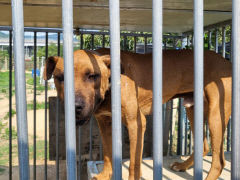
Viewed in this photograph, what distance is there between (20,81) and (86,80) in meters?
0.98

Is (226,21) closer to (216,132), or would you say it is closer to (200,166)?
(216,132)

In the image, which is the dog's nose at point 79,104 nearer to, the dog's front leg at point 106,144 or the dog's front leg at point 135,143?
the dog's front leg at point 135,143

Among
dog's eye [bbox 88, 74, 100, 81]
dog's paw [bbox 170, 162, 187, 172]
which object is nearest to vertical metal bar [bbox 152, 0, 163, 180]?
dog's eye [bbox 88, 74, 100, 81]

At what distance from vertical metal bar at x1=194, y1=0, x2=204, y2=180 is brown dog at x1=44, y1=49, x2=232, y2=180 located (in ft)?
2.91

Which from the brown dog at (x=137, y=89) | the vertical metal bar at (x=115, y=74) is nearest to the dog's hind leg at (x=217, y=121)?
the brown dog at (x=137, y=89)

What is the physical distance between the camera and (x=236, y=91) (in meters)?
1.55

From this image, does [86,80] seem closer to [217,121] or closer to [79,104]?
[79,104]

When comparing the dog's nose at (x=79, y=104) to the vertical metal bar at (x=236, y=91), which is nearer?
the vertical metal bar at (x=236, y=91)

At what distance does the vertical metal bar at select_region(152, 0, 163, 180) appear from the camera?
4.80ft

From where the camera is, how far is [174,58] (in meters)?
3.19

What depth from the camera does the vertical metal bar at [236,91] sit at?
5.06ft

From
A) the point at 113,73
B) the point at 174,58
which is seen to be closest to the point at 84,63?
the point at 113,73

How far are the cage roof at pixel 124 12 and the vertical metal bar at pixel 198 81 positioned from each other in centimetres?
155

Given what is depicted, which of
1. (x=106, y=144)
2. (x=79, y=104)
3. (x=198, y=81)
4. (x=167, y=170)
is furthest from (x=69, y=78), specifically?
(x=167, y=170)
